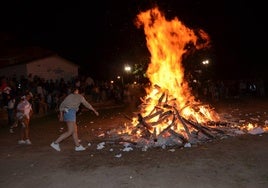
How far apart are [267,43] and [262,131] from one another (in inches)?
1066

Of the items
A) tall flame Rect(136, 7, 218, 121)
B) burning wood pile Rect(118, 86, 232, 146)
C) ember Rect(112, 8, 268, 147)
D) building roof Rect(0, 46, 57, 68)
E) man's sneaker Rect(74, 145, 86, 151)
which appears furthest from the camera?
building roof Rect(0, 46, 57, 68)

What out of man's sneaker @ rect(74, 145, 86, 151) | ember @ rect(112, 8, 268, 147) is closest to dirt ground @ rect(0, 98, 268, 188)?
man's sneaker @ rect(74, 145, 86, 151)

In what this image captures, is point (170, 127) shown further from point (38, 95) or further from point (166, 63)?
point (38, 95)

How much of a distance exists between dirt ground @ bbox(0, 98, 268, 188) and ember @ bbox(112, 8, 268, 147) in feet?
2.78

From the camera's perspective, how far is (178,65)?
15.1m

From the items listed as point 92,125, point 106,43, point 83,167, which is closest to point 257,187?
point 83,167

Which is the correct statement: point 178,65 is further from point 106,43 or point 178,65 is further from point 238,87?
point 106,43

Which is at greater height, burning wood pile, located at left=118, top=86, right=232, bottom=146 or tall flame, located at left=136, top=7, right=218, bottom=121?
tall flame, located at left=136, top=7, right=218, bottom=121

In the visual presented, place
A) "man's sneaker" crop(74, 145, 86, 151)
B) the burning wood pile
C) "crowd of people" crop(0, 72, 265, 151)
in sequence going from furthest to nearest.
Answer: "crowd of people" crop(0, 72, 265, 151), the burning wood pile, "man's sneaker" crop(74, 145, 86, 151)

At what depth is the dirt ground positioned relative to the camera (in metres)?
7.42

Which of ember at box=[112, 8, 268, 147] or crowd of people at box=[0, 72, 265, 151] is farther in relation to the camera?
crowd of people at box=[0, 72, 265, 151]

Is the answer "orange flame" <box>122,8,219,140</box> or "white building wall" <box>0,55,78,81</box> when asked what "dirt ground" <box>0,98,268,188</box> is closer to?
"orange flame" <box>122,8,219,140</box>

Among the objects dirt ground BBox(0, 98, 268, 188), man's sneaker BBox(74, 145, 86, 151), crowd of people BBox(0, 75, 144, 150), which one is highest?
crowd of people BBox(0, 75, 144, 150)

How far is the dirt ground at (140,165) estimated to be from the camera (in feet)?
24.3
